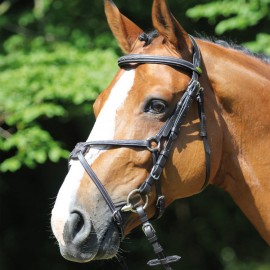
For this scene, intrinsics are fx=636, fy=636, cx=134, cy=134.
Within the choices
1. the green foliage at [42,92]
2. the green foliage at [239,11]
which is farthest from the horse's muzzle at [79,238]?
the green foliage at [239,11]

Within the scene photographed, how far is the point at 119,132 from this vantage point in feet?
9.45

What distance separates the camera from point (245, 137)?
3100 mm

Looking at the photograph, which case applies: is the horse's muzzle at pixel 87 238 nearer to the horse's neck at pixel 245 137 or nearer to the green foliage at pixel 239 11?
the horse's neck at pixel 245 137

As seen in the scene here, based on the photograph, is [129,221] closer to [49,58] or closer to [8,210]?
[49,58]

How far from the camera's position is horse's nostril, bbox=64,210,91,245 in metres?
2.74

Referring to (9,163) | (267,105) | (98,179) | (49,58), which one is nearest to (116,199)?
(98,179)

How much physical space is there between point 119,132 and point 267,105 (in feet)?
2.58

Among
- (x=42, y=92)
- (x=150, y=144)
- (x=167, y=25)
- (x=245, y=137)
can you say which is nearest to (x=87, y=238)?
(x=150, y=144)

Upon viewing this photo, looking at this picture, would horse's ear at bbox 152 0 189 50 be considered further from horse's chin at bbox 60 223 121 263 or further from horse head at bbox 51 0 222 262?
Answer: horse's chin at bbox 60 223 121 263

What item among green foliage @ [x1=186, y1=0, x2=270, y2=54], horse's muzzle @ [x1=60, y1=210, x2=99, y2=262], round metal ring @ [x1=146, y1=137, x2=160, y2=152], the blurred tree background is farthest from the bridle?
green foliage @ [x1=186, y1=0, x2=270, y2=54]

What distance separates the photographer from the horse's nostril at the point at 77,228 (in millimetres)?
2744

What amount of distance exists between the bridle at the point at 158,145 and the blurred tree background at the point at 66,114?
2237 mm

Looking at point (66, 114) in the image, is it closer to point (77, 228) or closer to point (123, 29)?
point (123, 29)

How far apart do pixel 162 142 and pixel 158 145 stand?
27 mm
